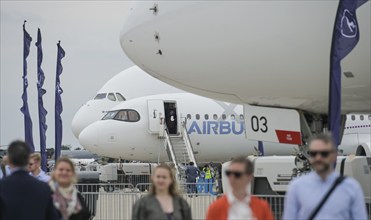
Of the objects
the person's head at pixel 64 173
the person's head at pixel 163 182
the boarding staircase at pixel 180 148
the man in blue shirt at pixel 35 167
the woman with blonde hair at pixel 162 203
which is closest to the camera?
the woman with blonde hair at pixel 162 203

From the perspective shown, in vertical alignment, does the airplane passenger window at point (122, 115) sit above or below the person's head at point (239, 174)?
above

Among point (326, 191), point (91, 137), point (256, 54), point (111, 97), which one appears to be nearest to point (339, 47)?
point (256, 54)

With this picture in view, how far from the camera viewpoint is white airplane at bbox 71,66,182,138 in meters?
31.2

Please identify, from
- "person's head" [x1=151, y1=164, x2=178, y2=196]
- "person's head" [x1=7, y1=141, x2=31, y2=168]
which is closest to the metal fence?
"person's head" [x1=151, y1=164, x2=178, y2=196]

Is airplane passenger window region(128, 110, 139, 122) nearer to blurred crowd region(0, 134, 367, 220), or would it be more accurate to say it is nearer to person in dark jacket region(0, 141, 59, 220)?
blurred crowd region(0, 134, 367, 220)

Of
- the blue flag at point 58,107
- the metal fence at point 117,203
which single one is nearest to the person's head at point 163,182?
the metal fence at point 117,203

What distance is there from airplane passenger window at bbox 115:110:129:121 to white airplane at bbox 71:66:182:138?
652 cm

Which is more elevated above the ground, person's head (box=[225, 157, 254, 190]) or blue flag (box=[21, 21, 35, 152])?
blue flag (box=[21, 21, 35, 152])

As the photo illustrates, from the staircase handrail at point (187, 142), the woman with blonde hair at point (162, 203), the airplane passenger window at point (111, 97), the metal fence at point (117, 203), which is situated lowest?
the metal fence at point (117, 203)

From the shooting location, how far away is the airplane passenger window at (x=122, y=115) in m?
24.3

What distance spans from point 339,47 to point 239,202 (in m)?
4.29

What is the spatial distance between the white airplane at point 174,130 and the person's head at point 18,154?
18728 millimetres

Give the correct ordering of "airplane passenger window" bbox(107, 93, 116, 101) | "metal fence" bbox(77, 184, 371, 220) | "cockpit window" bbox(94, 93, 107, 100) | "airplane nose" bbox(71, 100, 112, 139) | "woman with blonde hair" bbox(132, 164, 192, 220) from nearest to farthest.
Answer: "woman with blonde hair" bbox(132, 164, 192, 220)
"metal fence" bbox(77, 184, 371, 220)
"airplane nose" bbox(71, 100, 112, 139)
"airplane passenger window" bbox(107, 93, 116, 101)
"cockpit window" bbox(94, 93, 107, 100)

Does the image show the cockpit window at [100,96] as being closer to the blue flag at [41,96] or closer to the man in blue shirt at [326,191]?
the blue flag at [41,96]
